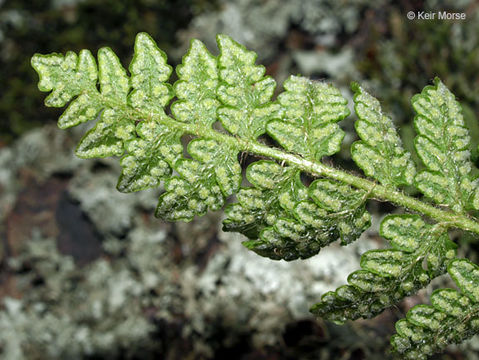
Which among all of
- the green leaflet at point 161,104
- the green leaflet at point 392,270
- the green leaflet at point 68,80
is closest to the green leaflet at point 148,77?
the green leaflet at point 161,104

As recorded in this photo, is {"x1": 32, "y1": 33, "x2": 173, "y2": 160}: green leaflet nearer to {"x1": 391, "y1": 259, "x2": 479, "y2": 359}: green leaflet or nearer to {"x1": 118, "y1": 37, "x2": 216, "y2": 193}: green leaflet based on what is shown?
{"x1": 118, "y1": 37, "x2": 216, "y2": 193}: green leaflet

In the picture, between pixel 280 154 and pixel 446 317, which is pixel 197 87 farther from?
pixel 446 317

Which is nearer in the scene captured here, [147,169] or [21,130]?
[147,169]

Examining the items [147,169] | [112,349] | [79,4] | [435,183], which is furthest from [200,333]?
[79,4]

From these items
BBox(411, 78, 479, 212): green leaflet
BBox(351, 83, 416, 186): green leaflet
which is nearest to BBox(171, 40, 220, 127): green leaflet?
BBox(351, 83, 416, 186): green leaflet

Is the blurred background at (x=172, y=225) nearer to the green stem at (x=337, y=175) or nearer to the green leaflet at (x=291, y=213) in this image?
the green stem at (x=337, y=175)

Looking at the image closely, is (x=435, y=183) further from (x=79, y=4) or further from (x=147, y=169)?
(x=79, y=4)

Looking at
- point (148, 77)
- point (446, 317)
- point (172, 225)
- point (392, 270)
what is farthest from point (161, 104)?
point (172, 225)
